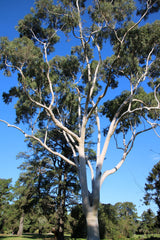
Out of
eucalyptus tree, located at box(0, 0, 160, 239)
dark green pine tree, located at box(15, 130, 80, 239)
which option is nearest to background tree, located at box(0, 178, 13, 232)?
dark green pine tree, located at box(15, 130, 80, 239)

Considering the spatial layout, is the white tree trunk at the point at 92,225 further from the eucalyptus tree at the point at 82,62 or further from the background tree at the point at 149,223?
the background tree at the point at 149,223

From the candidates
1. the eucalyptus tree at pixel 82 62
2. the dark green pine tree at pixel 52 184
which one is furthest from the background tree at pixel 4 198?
the eucalyptus tree at pixel 82 62

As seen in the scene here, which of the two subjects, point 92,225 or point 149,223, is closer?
point 92,225

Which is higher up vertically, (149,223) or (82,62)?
(82,62)

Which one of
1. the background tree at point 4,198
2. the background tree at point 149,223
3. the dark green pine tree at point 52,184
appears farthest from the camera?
the background tree at point 4,198

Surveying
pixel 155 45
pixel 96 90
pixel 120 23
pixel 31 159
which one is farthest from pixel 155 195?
pixel 120 23

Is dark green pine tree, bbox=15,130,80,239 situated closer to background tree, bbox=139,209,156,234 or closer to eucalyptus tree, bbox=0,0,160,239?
eucalyptus tree, bbox=0,0,160,239

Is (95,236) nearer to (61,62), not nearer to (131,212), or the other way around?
(61,62)

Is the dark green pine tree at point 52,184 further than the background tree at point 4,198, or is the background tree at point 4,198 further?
the background tree at point 4,198

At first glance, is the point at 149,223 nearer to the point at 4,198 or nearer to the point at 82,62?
the point at 4,198

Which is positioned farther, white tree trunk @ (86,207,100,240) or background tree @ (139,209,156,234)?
background tree @ (139,209,156,234)

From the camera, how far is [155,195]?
20812mm

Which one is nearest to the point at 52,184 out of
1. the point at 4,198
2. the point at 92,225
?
the point at 92,225

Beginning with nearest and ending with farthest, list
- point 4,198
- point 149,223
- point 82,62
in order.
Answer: point 82,62, point 149,223, point 4,198
